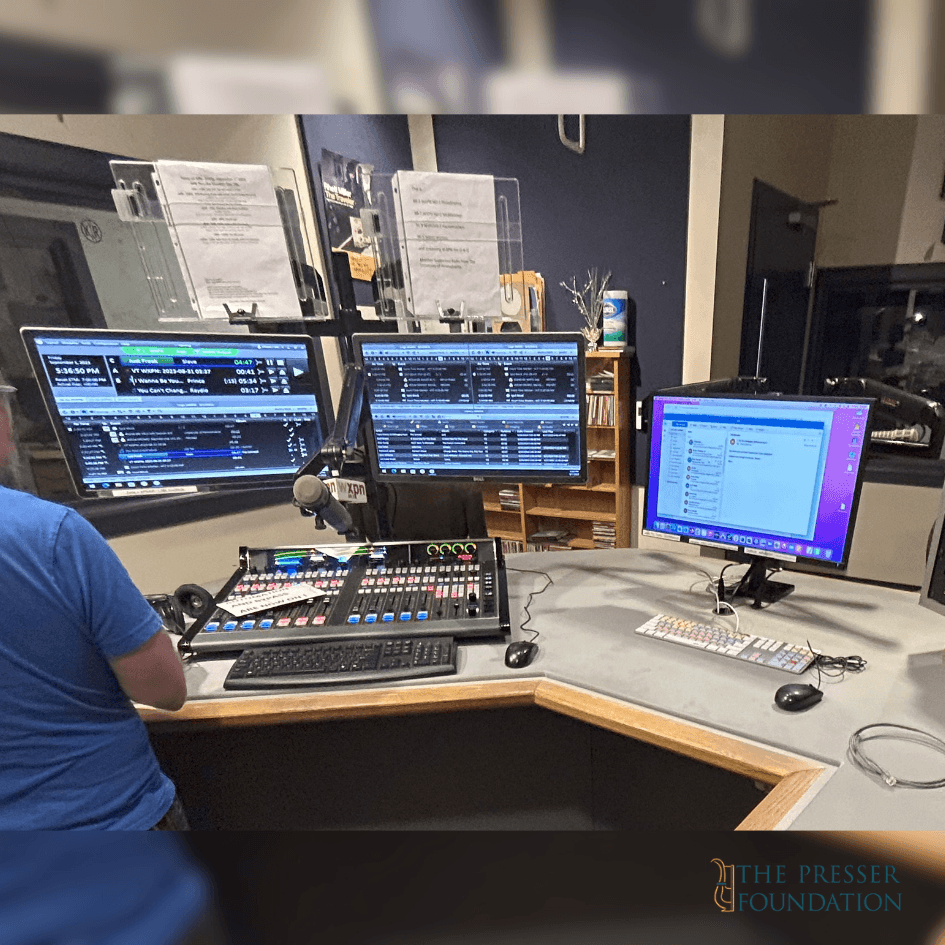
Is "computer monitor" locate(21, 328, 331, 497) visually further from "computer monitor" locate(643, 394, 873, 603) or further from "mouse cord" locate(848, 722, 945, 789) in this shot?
"mouse cord" locate(848, 722, 945, 789)

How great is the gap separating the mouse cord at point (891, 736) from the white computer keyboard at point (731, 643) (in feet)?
0.52

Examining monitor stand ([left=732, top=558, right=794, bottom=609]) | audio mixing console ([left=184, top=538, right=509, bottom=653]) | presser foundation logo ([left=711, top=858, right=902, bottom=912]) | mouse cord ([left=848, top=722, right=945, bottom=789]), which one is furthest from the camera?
monitor stand ([left=732, top=558, right=794, bottom=609])

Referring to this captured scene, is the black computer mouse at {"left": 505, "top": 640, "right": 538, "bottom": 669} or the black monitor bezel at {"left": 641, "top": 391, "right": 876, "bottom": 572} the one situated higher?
the black monitor bezel at {"left": 641, "top": 391, "right": 876, "bottom": 572}

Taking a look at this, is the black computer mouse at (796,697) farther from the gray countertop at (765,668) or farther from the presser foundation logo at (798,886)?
the presser foundation logo at (798,886)

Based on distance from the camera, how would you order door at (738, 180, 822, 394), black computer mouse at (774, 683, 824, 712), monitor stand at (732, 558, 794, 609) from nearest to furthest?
black computer mouse at (774, 683, 824, 712) < monitor stand at (732, 558, 794, 609) < door at (738, 180, 822, 394)

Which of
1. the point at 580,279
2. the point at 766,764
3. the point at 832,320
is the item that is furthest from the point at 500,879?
the point at 832,320

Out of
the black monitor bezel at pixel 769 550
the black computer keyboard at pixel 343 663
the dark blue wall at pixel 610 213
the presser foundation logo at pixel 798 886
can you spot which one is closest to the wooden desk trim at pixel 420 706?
the black computer keyboard at pixel 343 663

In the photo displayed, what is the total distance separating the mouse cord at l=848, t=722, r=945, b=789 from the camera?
0.71 metres

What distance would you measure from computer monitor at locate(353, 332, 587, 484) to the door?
2.27 metres

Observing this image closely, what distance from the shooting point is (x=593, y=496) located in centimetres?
358

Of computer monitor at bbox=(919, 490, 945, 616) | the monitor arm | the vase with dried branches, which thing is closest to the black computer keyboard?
the monitor arm

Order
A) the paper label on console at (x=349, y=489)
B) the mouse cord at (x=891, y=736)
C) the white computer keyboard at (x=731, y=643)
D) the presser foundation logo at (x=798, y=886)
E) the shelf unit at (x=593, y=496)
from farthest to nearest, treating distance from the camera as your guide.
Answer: the shelf unit at (x=593, y=496) < the paper label on console at (x=349, y=489) < the white computer keyboard at (x=731, y=643) < the mouse cord at (x=891, y=736) < the presser foundation logo at (x=798, y=886)

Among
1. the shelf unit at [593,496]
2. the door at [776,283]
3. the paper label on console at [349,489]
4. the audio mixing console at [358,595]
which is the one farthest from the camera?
the shelf unit at [593,496]

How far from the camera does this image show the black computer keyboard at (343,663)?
1020 mm
